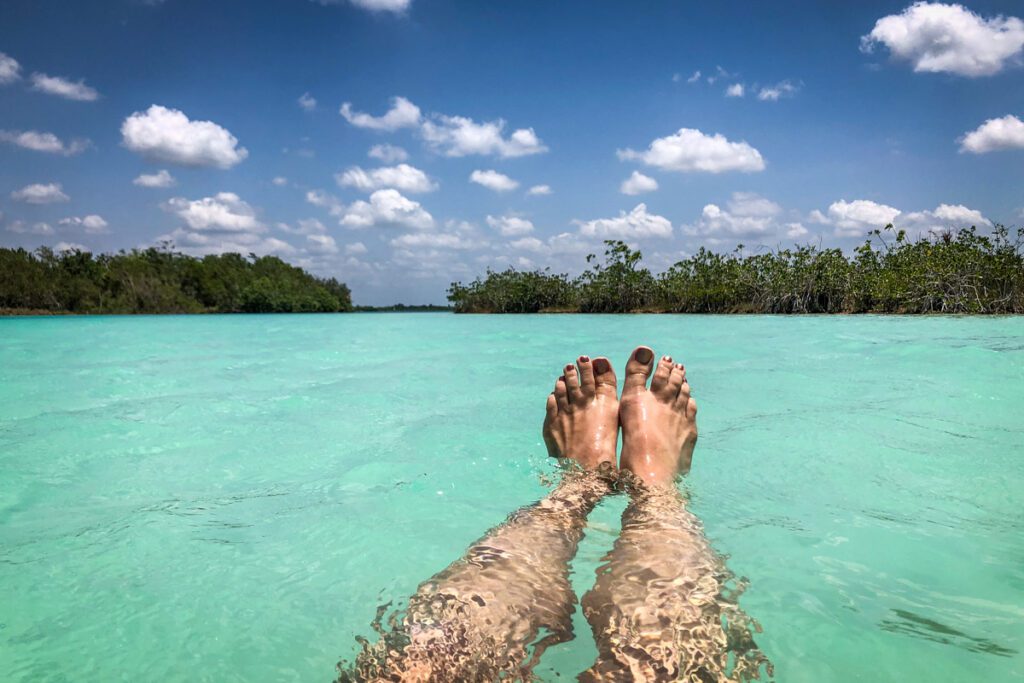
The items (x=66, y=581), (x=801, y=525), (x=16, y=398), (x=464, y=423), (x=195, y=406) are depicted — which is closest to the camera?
(x=66, y=581)

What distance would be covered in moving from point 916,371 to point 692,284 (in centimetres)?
2916

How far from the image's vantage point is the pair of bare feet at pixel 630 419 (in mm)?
2143

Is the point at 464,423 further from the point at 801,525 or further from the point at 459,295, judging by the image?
the point at 459,295

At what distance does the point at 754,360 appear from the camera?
634 centimetres

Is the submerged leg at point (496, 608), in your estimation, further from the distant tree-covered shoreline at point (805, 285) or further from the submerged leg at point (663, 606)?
the distant tree-covered shoreline at point (805, 285)

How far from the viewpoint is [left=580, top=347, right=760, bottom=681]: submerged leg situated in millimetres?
929

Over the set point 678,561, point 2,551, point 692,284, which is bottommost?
point 2,551

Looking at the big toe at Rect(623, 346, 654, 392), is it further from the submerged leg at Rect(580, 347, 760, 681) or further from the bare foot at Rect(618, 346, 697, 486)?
the submerged leg at Rect(580, 347, 760, 681)

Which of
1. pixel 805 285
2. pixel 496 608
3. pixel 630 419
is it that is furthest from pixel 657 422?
pixel 805 285

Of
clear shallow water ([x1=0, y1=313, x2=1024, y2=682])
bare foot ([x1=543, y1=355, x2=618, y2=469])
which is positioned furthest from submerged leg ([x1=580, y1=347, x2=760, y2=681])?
bare foot ([x1=543, y1=355, x2=618, y2=469])

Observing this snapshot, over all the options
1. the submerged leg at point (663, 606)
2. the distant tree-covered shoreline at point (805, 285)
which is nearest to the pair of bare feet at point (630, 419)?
the submerged leg at point (663, 606)

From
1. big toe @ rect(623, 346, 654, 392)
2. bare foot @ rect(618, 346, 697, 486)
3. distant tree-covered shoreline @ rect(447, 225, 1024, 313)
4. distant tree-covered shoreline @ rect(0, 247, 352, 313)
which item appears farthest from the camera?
distant tree-covered shoreline @ rect(0, 247, 352, 313)

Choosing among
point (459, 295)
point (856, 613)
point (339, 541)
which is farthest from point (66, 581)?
point (459, 295)

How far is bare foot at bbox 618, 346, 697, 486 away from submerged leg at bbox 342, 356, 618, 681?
0.42 meters
